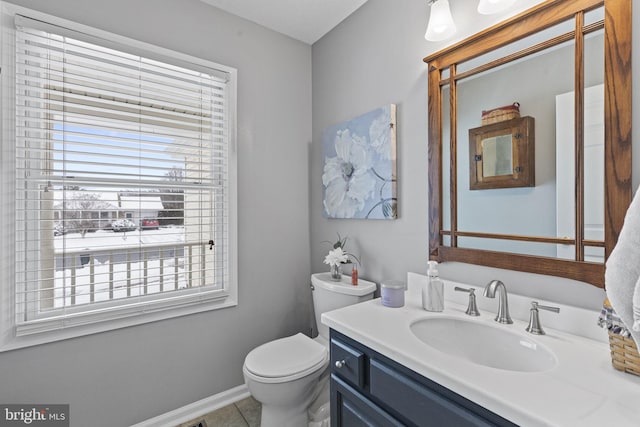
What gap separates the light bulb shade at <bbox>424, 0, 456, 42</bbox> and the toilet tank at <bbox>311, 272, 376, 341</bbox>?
1263 mm

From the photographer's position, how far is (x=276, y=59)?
7.01 ft

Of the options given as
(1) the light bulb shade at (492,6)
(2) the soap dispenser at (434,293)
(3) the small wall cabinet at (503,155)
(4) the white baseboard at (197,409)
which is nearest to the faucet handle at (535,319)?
(2) the soap dispenser at (434,293)

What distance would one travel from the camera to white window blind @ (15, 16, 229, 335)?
1.41m

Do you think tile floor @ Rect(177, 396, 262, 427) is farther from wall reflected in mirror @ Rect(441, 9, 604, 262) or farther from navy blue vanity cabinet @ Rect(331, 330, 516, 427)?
wall reflected in mirror @ Rect(441, 9, 604, 262)

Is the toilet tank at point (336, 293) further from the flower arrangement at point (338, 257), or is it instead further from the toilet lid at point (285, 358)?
the toilet lid at point (285, 358)

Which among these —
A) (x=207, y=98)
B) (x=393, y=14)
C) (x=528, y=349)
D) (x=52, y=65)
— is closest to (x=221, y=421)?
(x=528, y=349)

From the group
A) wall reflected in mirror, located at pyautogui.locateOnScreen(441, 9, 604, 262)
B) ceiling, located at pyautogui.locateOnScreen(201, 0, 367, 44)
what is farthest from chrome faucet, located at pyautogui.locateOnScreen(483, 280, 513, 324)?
ceiling, located at pyautogui.locateOnScreen(201, 0, 367, 44)

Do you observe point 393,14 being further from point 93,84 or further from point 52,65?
point 52,65

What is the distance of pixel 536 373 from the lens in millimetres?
771

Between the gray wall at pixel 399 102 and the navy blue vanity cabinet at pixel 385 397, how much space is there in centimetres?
59

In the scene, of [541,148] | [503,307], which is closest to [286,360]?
[503,307]

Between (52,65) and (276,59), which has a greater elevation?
(276,59)

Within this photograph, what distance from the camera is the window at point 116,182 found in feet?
4.61

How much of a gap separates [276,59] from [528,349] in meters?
2.16
